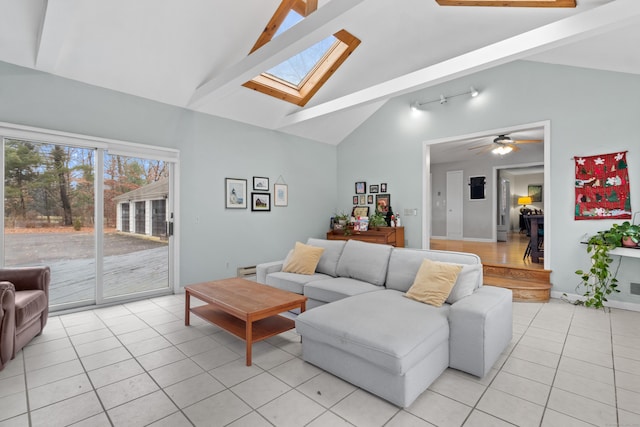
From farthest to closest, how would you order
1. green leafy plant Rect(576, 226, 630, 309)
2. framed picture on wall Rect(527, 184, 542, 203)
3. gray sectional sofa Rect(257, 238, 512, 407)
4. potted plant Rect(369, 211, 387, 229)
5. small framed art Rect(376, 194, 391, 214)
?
framed picture on wall Rect(527, 184, 542, 203), small framed art Rect(376, 194, 391, 214), potted plant Rect(369, 211, 387, 229), green leafy plant Rect(576, 226, 630, 309), gray sectional sofa Rect(257, 238, 512, 407)

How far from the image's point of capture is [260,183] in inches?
223

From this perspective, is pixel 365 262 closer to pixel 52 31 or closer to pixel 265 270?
pixel 265 270

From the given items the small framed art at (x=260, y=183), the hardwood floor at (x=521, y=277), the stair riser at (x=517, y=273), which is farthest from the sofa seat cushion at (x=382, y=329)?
the small framed art at (x=260, y=183)

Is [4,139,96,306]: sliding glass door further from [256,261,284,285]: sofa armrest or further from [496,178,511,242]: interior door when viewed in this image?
[496,178,511,242]: interior door

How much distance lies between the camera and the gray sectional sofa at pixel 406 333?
6.43ft

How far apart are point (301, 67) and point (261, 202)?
2450 mm

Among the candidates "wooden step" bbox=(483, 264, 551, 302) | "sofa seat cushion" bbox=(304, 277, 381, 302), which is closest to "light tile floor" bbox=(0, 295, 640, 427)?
"sofa seat cushion" bbox=(304, 277, 381, 302)

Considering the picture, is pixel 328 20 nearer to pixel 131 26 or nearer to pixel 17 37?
pixel 131 26

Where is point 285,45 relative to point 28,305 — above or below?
above

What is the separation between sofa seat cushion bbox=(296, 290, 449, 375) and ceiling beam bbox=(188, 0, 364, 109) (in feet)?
8.19

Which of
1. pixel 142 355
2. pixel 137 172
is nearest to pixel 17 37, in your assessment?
pixel 137 172

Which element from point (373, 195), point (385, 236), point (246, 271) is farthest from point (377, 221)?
point (246, 271)

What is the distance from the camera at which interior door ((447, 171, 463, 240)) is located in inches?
359

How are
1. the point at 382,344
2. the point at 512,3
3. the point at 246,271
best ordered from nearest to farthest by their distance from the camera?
the point at 382,344, the point at 512,3, the point at 246,271
